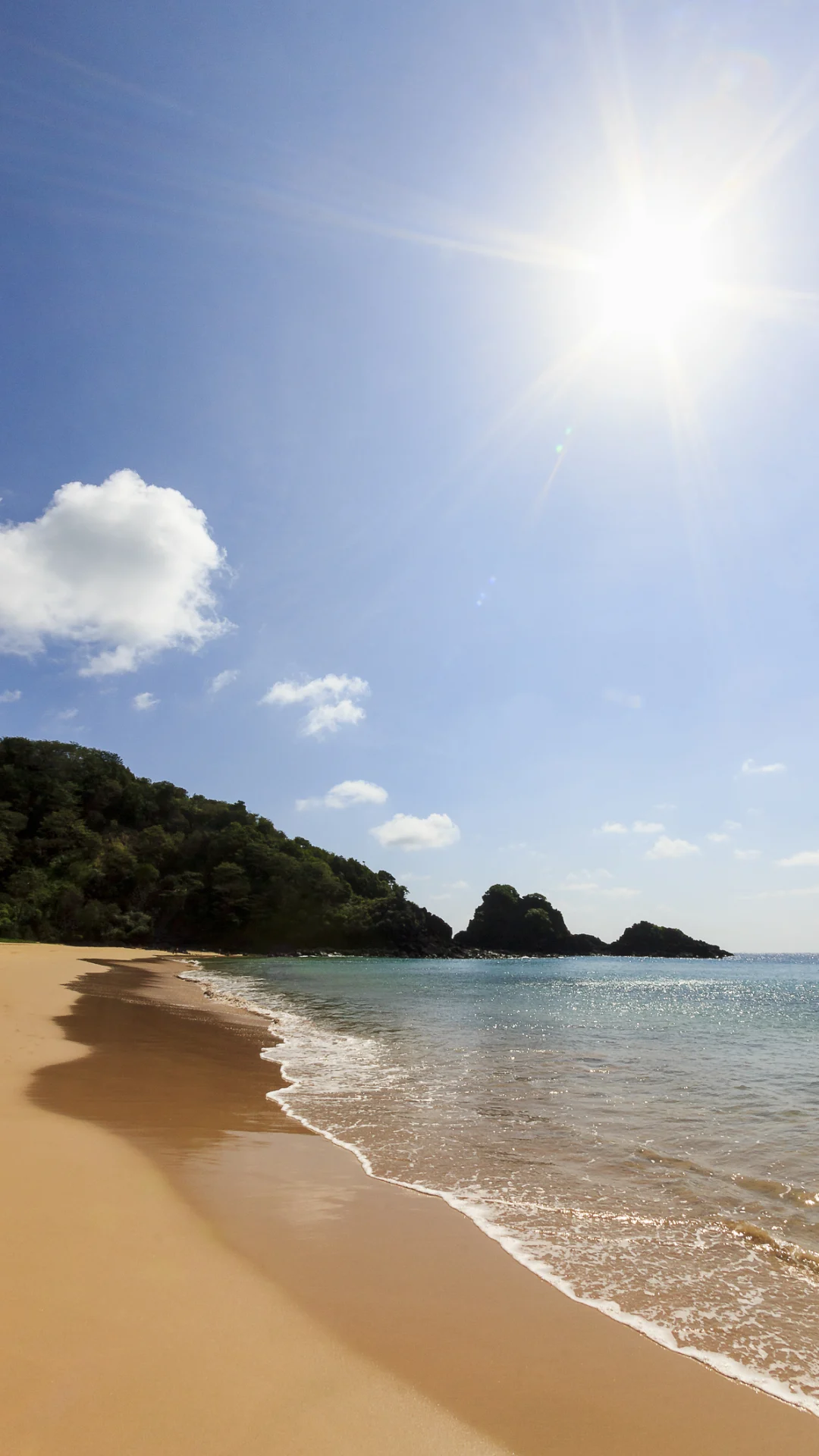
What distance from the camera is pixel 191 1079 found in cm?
1140

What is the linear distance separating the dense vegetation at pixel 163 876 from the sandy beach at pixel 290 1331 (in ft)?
216

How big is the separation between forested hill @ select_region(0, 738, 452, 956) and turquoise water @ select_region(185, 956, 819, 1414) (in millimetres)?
60177

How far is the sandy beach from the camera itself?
3018 mm

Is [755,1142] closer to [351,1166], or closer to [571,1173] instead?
[571,1173]

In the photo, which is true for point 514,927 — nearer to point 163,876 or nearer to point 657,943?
point 657,943

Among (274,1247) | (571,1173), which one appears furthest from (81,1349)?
(571,1173)

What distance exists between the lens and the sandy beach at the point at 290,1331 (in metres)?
3.02

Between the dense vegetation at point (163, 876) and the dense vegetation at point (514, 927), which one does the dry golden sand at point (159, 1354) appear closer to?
the dense vegetation at point (163, 876)

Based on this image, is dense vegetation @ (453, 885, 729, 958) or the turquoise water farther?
dense vegetation @ (453, 885, 729, 958)

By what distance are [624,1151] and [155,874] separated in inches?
3387

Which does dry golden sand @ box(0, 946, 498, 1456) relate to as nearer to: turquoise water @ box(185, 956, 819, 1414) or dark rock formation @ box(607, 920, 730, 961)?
turquoise water @ box(185, 956, 819, 1414)

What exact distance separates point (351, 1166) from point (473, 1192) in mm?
1431

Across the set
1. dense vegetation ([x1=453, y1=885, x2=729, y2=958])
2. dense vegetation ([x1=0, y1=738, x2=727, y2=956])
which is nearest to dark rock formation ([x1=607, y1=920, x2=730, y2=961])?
dense vegetation ([x1=453, y1=885, x2=729, y2=958])

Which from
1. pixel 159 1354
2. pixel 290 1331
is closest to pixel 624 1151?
pixel 290 1331
